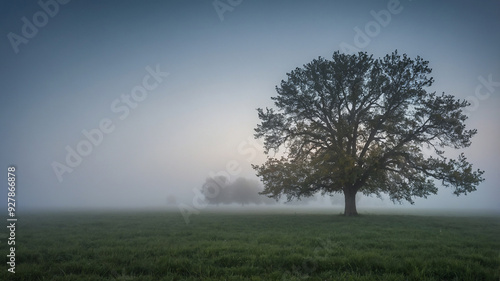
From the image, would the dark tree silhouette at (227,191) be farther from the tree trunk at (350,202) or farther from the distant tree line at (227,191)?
the tree trunk at (350,202)

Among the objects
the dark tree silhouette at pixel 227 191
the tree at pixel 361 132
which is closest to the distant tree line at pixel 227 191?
the dark tree silhouette at pixel 227 191

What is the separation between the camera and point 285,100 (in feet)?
89.7

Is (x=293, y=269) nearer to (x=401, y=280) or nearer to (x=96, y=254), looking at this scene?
(x=401, y=280)

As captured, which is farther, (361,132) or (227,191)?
(227,191)

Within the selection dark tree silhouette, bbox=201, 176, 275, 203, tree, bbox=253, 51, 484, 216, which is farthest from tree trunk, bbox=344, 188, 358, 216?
dark tree silhouette, bbox=201, 176, 275, 203

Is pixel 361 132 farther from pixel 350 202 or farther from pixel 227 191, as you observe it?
pixel 227 191

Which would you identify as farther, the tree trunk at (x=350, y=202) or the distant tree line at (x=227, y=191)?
the distant tree line at (x=227, y=191)

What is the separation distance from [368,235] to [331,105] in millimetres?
17163

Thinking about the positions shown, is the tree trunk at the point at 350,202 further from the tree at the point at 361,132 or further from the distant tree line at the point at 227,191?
the distant tree line at the point at 227,191

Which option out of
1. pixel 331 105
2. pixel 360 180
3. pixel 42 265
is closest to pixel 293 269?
pixel 42 265

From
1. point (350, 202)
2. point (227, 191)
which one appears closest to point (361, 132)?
point (350, 202)

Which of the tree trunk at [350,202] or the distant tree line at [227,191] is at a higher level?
the tree trunk at [350,202]

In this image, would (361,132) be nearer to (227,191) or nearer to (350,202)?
(350,202)

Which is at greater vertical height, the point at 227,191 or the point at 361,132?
the point at 361,132
